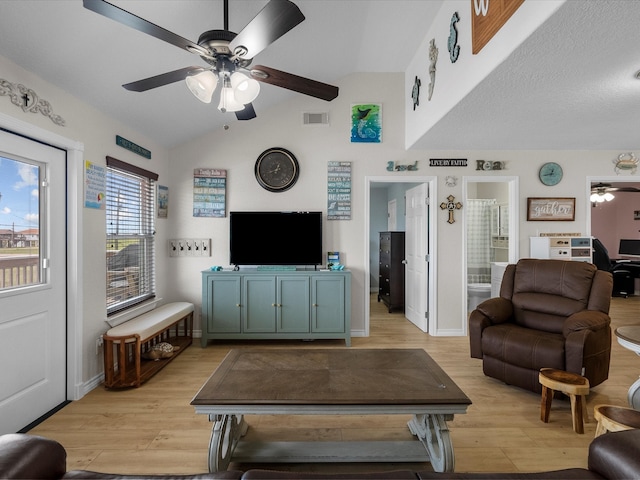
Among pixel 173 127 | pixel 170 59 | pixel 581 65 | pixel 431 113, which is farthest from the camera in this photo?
pixel 173 127

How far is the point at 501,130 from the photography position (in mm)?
3262

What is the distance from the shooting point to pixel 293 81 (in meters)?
1.92

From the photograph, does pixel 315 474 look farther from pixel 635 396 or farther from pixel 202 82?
pixel 635 396

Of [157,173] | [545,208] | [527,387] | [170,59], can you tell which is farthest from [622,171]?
[157,173]

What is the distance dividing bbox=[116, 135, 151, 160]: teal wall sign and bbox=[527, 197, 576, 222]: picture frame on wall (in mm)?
4517

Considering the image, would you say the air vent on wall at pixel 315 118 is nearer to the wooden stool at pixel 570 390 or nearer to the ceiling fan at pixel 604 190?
the wooden stool at pixel 570 390

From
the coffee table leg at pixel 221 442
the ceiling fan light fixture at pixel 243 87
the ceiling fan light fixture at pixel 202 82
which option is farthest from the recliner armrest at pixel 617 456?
the ceiling fan light fixture at pixel 202 82

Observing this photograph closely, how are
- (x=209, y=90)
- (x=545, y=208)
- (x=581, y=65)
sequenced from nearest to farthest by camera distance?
(x=209, y=90)
(x=581, y=65)
(x=545, y=208)

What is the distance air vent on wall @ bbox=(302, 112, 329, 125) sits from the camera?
13.3 feet

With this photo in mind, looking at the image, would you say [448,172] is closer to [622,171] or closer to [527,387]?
[622,171]

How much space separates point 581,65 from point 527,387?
7.63ft

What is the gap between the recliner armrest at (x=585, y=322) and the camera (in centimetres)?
247

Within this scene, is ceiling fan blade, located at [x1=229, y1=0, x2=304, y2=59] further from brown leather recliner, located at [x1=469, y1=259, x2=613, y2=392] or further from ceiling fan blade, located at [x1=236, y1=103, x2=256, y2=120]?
brown leather recliner, located at [x1=469, y1=259, x2=613, y2=392]

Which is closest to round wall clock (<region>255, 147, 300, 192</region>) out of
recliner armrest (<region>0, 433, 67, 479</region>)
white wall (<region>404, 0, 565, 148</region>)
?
white wall (<region>404, 0, 565, 148</region>)
